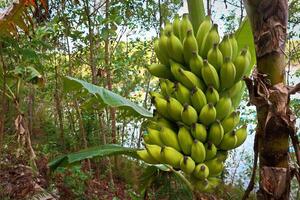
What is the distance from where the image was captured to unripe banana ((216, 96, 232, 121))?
3.28 ft

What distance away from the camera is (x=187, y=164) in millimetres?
955

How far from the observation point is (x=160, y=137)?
3.26 feet

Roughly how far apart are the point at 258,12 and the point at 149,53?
331cm

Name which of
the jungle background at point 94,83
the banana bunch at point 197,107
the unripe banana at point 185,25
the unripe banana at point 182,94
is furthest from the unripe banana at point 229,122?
the jungle background at point 94,83

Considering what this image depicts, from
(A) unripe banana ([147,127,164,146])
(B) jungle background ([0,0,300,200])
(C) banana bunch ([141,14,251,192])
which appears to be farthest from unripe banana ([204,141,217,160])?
(B) jungle background ([0,0,300,200])

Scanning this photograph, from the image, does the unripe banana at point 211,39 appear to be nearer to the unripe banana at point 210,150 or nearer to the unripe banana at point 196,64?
the unripe banana at point 196,64

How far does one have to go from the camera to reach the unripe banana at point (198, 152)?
3.15 feet

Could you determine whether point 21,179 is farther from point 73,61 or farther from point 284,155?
point 73,61

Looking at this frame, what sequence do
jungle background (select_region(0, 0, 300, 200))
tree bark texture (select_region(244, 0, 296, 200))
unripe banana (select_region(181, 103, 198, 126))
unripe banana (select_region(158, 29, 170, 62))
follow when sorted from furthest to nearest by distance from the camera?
jungle background (select_region(0, 0, 300, 200)) → unripe banana (select_region(158, 29, 170, 62)) → unripe banana (select_region(181, 103, 198, 126)) → tree bark texture (select_region(244, 0, 296, 200))

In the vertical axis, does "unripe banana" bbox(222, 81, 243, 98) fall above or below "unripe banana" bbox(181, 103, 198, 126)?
above

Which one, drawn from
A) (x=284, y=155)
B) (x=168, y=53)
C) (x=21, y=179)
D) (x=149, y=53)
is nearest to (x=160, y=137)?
(x=168, y=53)

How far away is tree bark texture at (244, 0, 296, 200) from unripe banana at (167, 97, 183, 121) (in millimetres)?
230

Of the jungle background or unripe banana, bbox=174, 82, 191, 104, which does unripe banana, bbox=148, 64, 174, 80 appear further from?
the jungle background

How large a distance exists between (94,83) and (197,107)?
2007 mm
